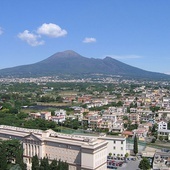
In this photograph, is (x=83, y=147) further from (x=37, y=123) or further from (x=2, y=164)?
(x=37, y=123)

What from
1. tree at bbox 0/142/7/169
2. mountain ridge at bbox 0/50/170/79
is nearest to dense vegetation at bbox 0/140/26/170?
tree at bbox 0/142/7/169

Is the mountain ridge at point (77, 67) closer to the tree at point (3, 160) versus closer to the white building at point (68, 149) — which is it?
the white building at point (68, 149)

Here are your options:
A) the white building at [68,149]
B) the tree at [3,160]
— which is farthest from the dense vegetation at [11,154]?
the white building at [68,149]

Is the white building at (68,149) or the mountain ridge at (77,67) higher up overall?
the mountain ridge at (77,67)

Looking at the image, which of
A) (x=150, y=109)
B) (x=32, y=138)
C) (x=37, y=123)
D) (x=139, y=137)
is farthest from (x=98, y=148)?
(x=150, y=109)

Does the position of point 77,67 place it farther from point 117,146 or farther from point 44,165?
point 44,165

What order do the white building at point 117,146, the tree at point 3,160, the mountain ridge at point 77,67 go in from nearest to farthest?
1. the tree at point 3,160
2. the white building at point 117,146
3. the mountain ridge at point 77,67

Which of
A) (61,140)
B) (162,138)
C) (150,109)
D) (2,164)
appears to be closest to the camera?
(2,164)

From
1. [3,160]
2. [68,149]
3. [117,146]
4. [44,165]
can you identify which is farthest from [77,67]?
[44,165]

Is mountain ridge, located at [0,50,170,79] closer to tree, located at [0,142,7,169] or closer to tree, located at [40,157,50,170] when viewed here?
tree, located at [0,142,7,169]
